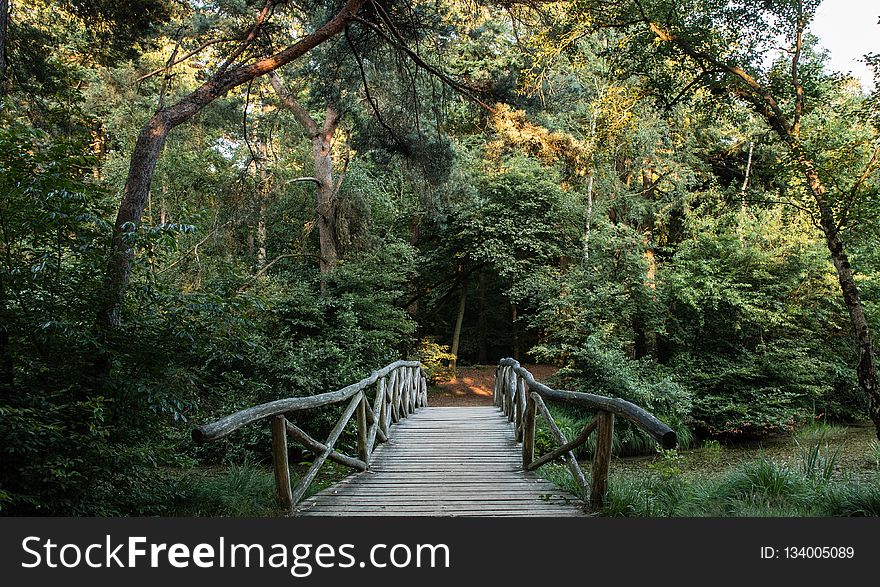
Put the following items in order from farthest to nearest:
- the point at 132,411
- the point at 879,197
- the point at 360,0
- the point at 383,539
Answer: the point at 879,197
the point at 360,0
the point at 132,411
the point at 383,539

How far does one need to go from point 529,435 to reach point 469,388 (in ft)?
40.1

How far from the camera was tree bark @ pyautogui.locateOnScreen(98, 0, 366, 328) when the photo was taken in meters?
4.45

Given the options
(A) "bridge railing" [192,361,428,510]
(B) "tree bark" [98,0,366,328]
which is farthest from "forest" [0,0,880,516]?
(A) "bridge railing" [192,361,428,510]

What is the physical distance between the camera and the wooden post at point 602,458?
4.02 metres


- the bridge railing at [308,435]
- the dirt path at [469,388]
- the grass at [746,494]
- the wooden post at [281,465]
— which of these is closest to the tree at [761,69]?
the grass at [746,494]

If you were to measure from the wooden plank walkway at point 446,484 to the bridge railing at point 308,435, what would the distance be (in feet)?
0.62

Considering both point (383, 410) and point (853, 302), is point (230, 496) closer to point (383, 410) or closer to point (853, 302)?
point (383, 410)

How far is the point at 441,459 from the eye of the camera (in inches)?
251

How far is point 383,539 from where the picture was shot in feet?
10.8

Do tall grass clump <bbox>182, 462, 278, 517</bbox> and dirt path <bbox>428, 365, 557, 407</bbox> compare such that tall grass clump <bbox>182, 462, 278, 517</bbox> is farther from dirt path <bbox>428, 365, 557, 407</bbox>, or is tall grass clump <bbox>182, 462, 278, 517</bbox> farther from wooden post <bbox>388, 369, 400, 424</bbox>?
dirt path <bbox>428, 365, 557, 407</bbox>

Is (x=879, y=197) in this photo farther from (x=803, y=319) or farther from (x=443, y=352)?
(x=443, y=352)

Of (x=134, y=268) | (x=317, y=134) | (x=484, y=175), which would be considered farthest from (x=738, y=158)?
(x=134, y=268)

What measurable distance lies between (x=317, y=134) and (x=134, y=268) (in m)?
10.2

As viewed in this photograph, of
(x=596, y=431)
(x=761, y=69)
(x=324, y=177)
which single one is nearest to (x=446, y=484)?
(x=596, y=431)
